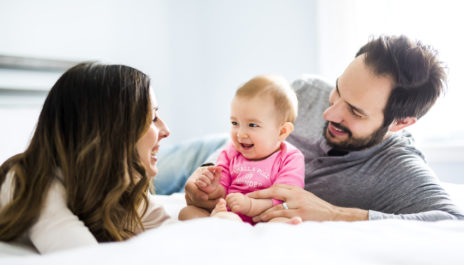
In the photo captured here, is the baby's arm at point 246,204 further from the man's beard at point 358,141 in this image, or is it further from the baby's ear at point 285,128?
the man's beard at point 358,141

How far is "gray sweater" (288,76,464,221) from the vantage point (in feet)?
4.13

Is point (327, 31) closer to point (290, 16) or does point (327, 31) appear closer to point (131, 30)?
point (290, 16)

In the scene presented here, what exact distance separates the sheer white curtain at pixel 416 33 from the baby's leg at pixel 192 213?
1571 mm

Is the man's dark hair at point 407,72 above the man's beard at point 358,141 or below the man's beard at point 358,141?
above

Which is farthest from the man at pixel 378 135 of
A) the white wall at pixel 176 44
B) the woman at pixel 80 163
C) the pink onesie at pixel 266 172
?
the white wall at pixel 176 44

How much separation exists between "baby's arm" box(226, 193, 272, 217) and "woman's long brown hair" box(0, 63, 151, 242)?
314mm

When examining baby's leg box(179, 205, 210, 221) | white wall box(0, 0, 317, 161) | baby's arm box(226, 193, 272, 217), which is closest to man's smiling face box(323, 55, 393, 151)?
baby's arm box(226, 193, 272, 217)

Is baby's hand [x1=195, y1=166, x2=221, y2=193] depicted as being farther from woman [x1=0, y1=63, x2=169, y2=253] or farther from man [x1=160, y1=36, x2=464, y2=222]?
woman [x1=0, y1=63, x2=169, y2=253]

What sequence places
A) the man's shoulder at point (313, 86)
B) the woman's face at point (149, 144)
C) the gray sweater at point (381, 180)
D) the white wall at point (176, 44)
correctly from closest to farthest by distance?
the woman's face at point (149, 144), the gray sweater at point (381, 180), the man's shoulder at point (313, 86), the white wall at point (176, 44)

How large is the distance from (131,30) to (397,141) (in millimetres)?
2219

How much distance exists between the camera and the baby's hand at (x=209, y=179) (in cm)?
127

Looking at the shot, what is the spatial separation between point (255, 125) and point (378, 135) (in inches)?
20.2

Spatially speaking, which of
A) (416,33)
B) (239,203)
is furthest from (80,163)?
(416,33)

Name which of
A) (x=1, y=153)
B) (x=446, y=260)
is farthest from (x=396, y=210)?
(x=1, y=153)
